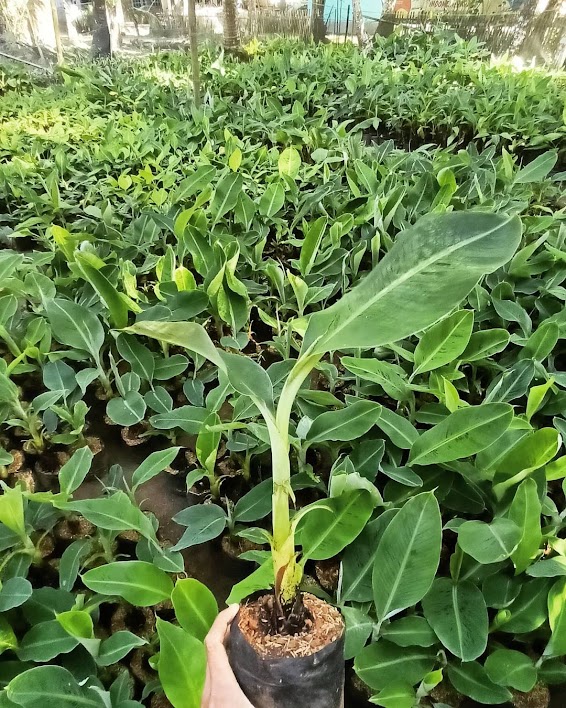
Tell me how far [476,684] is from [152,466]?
46cm

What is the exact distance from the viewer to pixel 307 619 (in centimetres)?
46

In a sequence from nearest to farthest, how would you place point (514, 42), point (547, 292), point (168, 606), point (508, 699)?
point (508, 699) < point (168, 606) < point (547, 292) < point (514, 42)

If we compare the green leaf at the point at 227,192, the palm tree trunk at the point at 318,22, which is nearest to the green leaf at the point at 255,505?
the green leaf at the point at 227,192

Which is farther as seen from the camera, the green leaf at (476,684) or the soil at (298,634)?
the green leaf at (476,684)

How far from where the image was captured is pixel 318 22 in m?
3.21

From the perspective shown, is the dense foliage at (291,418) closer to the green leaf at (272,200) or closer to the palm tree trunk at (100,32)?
the green leaf at (272,200)

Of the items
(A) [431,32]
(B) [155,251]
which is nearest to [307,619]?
(B) [155,251]

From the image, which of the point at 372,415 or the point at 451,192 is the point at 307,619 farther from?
the point at 451,192

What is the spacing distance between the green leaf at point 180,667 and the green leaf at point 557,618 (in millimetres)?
365

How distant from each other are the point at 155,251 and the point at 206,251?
12.0 inches

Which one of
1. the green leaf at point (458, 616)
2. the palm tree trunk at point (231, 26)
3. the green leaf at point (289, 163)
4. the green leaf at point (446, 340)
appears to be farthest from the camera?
the palm tree trunk at point (231, 26)

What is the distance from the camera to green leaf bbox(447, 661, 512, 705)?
574 millimetres

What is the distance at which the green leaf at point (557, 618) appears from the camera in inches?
22.5

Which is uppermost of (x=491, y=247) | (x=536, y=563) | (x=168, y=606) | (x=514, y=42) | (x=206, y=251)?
(x=514, y=42)
